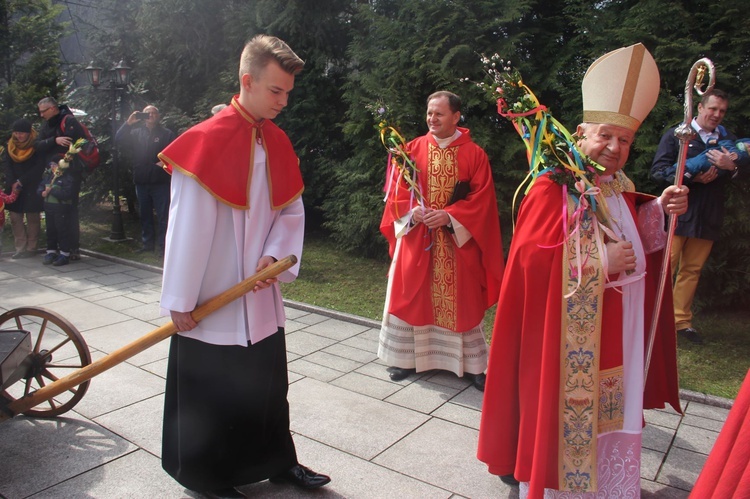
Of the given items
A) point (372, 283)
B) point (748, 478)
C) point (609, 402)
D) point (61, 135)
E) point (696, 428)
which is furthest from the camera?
point (61, 135)

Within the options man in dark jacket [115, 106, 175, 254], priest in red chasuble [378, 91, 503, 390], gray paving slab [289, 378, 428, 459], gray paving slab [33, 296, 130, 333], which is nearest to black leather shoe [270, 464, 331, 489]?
gray paving slab [289, 378, 428, 459]

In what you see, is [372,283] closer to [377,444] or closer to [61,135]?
[377,444]

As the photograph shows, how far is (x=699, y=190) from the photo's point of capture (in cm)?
520

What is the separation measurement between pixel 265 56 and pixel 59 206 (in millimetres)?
7068

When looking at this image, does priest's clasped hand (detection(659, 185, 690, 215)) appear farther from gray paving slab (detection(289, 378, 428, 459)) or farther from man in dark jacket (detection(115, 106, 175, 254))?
man in dark jacket (detection(115, 106, 175, 254))

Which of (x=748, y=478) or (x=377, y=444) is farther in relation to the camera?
(x=377, y=444)

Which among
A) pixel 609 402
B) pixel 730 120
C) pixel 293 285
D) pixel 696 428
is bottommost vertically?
pixel 293 285

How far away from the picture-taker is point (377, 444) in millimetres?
3475

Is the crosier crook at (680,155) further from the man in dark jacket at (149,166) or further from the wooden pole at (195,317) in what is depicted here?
the man in dark jacket at (149,166)

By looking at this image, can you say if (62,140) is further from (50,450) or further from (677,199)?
(677,199)

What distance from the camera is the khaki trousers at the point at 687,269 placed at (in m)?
5.30

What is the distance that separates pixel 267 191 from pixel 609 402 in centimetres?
184

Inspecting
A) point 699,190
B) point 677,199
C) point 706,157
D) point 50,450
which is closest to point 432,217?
point 677,199

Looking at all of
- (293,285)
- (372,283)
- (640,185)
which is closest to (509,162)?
(640,185)
